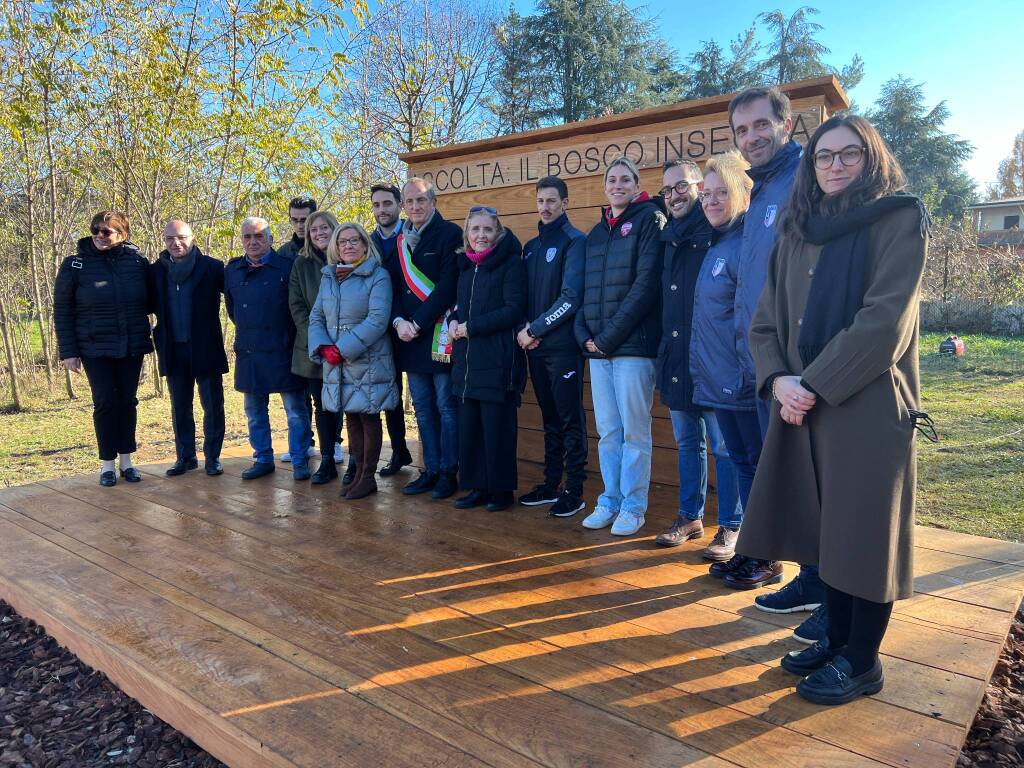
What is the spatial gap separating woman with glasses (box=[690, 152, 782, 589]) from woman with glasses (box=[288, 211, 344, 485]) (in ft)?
8.21

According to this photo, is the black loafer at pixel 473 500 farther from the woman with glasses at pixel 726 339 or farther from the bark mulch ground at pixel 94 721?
the bark mulch ground at pixel 94 721

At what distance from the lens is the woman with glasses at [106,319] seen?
15.1 feet

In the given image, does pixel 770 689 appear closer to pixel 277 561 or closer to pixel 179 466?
pixel 277 561

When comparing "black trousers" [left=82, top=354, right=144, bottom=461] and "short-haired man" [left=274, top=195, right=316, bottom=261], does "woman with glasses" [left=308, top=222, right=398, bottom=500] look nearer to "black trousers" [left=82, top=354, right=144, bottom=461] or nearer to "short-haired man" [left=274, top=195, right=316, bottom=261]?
"short-haired man" [left=274, top=195, right=316, bottom=261]

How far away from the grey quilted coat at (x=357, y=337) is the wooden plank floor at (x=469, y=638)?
0.69m

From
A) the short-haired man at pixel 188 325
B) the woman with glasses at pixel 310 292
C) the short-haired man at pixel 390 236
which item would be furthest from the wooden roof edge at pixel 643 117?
the short-haired man at pixel 188 325

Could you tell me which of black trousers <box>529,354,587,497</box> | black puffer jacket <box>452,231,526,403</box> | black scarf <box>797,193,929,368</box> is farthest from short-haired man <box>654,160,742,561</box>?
black scarf <box>797,193,929,368</box>

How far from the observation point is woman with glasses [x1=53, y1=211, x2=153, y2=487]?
182 inches

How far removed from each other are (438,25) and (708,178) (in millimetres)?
9058

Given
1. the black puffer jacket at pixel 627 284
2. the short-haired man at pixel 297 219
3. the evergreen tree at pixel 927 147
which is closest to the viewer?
the black puffer jacket at pixel 627 284

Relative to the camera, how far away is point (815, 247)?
216cm

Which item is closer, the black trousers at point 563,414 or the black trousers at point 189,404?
the black trousers at point 563,414

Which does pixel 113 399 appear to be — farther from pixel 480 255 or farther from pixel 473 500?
pixel 480 255

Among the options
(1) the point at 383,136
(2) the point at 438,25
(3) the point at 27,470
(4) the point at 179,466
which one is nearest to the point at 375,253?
(4) the point at 179,466
